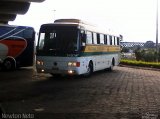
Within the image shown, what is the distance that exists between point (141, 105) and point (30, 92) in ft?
15.5

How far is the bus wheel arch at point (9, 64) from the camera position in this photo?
2697 centimetres

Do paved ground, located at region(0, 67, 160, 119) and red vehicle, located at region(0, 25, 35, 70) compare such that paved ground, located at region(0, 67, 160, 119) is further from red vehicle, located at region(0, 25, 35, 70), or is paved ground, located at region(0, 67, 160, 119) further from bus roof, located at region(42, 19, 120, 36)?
red vehicle, located at region(0, 25, 35, 70)

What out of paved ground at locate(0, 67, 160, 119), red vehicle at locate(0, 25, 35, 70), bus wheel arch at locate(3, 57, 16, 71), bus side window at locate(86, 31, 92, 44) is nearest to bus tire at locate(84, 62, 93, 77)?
bus side window at locate(86, 31, 92, 44)

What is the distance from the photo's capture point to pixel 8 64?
27141 mm

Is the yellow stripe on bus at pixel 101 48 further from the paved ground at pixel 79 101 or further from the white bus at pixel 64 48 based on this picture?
the paved ground at pixel 79 101

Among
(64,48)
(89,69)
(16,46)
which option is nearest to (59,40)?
(64,48)

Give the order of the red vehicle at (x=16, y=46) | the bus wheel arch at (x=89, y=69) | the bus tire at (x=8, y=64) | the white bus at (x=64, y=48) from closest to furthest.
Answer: the white bus at (x=64, y=48), the bus wheel arch at (x=89, y=69), the red vehicle at (x=16, y=46), the bus tire at (x=8, y=64)

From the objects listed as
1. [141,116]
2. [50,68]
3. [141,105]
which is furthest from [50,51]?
[141,116]

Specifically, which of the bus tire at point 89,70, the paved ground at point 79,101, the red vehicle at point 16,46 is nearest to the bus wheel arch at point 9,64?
the red vehicle at point 16,46

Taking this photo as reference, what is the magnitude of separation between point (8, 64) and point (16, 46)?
1308mm

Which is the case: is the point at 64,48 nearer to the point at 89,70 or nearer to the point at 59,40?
the point at 59,40

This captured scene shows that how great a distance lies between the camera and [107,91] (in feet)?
51.9

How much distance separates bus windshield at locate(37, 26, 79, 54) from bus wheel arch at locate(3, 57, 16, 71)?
7.28 m

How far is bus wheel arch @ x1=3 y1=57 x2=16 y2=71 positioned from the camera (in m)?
27.0
